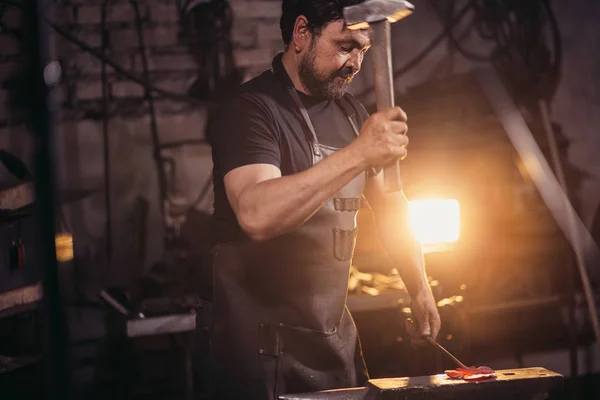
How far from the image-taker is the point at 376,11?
7.95 feet

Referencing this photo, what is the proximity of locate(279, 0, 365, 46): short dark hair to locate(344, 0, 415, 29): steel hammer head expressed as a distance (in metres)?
0.22

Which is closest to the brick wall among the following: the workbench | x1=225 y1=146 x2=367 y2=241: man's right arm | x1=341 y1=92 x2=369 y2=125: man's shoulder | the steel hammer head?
x1=341 y1=92 x2=369 y2=125: man's shoulder

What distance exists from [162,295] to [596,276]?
3922 mm

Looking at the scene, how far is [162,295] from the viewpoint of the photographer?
211 inches

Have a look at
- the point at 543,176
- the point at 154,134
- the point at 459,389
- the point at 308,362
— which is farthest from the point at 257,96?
the point at 543,176

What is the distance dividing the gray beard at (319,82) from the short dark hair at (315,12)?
0.12m

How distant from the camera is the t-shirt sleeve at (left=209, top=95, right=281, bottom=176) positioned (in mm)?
2611

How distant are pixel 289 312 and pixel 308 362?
21cm

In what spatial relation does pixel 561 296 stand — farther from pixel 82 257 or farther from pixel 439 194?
pixel 82 257

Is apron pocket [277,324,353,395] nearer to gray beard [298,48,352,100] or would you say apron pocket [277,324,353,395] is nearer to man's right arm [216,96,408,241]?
man's right arm [216,96,408,241]

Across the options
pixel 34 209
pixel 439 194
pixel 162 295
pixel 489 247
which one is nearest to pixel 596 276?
pixel 489 247

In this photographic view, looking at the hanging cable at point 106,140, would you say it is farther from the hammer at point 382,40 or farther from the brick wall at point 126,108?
the hammer at point 382,40

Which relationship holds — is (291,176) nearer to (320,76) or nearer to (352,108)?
(320,76)

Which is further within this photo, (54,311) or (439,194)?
(439,194)
